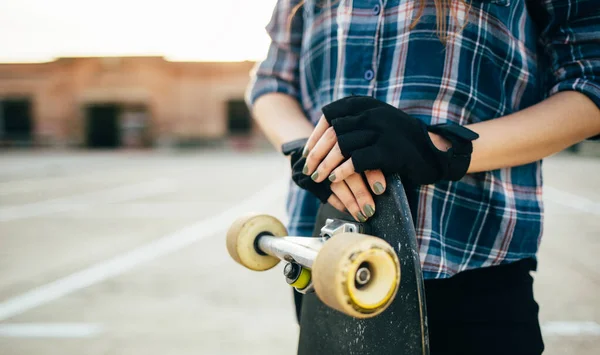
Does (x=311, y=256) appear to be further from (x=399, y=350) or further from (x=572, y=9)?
(x=572, y=9)

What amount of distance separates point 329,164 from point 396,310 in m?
0.29

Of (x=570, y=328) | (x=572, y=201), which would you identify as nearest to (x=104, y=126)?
(x=572, y=201)

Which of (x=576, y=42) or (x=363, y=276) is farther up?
(x=576, y=42)

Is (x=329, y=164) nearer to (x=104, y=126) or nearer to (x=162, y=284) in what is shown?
(x=162, y=284)

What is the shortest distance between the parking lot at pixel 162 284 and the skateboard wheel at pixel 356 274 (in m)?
2.33

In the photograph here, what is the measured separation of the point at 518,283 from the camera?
99cm

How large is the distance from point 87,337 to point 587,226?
6112mm

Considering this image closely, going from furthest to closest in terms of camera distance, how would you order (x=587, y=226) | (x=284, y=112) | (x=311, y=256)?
(x=587, y=226), (x=284, y=112), (x=311, y=256)

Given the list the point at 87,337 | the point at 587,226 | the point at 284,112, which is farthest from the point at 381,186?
the point at 587,226

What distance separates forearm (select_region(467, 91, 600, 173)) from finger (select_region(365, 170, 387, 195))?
216 millimetres

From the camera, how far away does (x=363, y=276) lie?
0.65 metres

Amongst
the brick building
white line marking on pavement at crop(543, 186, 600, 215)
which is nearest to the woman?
white line marking on pavement at crop(543, 186, 600, 215)

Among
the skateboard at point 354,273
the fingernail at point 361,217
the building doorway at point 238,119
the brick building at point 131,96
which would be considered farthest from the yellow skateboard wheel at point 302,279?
the building doorway at point 238,119

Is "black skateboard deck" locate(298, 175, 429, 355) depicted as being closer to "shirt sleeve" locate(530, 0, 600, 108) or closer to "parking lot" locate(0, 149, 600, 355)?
"shirt sleeve" locate(530, 0, 600, 108)
